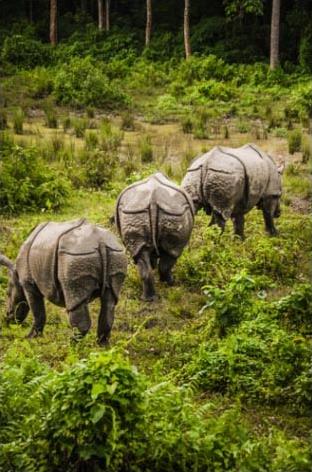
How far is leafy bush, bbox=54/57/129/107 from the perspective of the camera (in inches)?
924

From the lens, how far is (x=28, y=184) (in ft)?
48.1

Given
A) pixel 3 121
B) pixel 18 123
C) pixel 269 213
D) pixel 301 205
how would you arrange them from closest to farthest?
1. pixel 269 213
2. pixel 301 205
3. pixel 18 123
4. pixel 3 121

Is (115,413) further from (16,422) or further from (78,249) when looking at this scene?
(78,249)

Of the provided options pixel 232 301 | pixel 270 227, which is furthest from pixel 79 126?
pixel 232 301

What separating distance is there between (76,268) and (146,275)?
1898mm

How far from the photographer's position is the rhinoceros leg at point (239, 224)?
42.7ft

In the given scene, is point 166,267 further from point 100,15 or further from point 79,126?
point 100,15

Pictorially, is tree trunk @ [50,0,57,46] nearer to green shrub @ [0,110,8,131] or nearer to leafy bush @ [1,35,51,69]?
leafy bush @ [1,35,51,69]

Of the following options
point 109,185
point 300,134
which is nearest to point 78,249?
point 109,185

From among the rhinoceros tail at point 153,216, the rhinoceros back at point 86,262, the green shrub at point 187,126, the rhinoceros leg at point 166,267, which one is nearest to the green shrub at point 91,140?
the green shrub at point 187,126

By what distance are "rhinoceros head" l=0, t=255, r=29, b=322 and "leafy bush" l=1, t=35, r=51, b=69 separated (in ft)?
62.3

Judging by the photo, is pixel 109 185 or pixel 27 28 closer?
pixel 109 185

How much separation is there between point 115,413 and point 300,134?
13.7 meters

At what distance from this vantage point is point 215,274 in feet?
36.8
